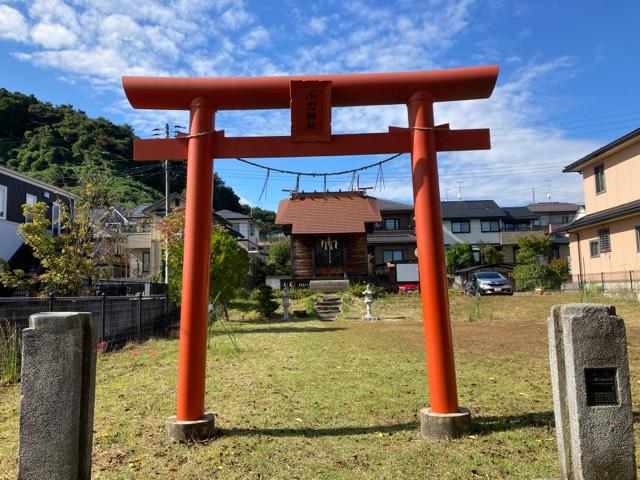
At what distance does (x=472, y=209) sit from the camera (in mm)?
53844

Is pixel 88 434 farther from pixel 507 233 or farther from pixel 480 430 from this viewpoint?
pixel 507 233

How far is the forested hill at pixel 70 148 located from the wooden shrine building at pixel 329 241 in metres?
26.2

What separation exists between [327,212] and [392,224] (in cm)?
1557

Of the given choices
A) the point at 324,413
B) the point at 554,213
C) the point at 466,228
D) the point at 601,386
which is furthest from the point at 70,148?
the point at 601,386

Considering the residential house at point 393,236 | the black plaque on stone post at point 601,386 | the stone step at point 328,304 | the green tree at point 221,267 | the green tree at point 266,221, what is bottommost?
the stone step at point 328,304

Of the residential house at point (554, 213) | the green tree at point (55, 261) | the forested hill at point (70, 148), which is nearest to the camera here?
the green tree at point (55, 261)

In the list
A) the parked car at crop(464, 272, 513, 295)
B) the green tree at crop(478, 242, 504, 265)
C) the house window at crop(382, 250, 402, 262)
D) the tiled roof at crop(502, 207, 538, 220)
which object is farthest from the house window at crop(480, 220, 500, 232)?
the parked car at crop(464, 272, 513, 295)

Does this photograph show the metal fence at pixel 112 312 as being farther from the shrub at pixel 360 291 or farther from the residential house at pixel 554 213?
the residential house at pixel 554 213

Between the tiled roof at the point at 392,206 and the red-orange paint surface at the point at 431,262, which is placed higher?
the tiled roof at the point at 392,206

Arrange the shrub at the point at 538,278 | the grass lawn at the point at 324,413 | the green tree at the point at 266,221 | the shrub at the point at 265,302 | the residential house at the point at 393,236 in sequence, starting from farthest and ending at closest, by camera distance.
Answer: the green tree at the point at 266,221 → the residential house at the point at 393,236 → the shrub at the point at 538,278 → the shrub at the point at 265,302 → the grass lawn at the point at 324,413

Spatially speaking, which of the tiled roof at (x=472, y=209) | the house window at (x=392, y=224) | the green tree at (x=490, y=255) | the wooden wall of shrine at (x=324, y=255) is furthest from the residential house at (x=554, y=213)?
the wooden wall of shrine at (x=324, y=255)

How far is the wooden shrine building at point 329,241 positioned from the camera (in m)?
31.2

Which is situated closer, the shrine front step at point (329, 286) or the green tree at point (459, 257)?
the shrine front step at point (329, 286)

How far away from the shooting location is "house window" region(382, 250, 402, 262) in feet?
143
